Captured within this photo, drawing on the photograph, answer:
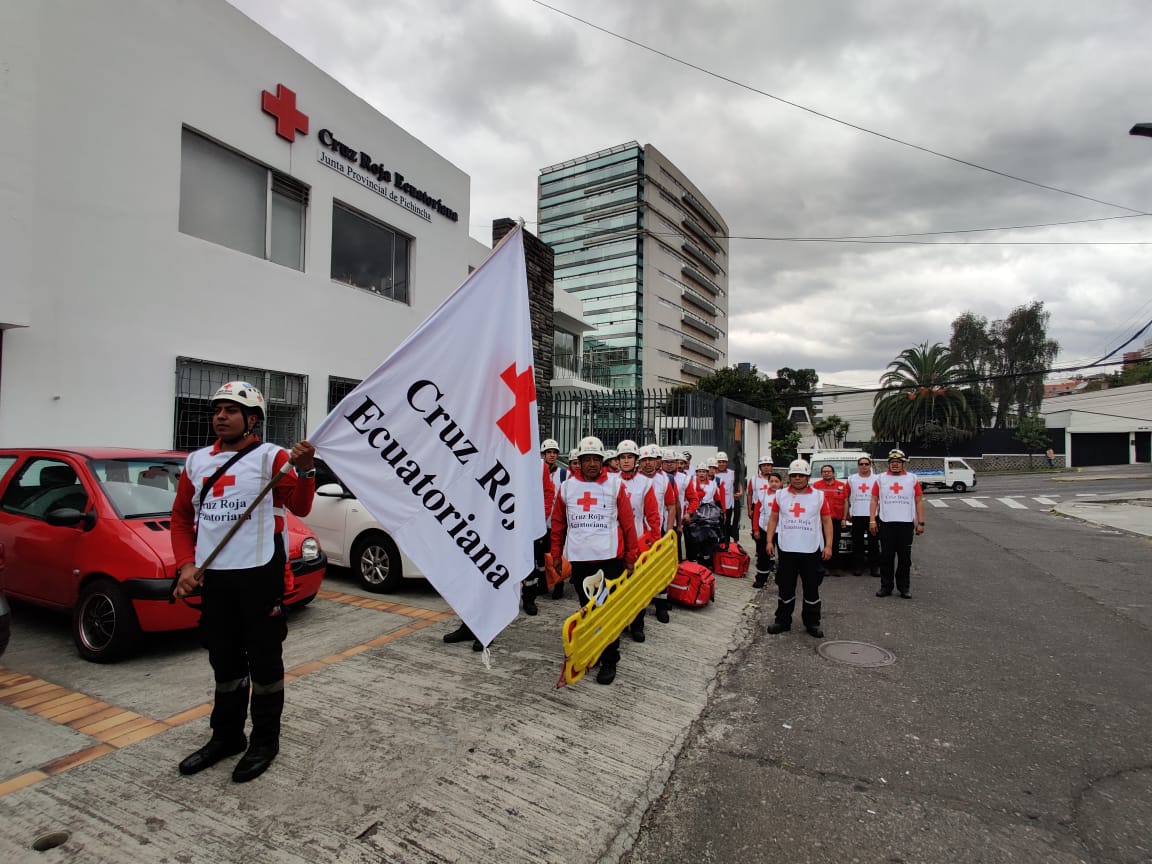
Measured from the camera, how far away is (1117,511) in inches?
721

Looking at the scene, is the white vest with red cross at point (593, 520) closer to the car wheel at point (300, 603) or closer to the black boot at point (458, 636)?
the black boot at point (458, 636)

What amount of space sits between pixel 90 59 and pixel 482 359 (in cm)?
740

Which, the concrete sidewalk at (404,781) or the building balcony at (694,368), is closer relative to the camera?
the concrete sidewalk at (404,781)

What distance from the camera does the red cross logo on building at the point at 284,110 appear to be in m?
9.50

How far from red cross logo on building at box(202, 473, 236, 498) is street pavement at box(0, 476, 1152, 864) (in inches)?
56.7

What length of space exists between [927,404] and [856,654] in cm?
4935

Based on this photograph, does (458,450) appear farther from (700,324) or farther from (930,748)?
(700,324)

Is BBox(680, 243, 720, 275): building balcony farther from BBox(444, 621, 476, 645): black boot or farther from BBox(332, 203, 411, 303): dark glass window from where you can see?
BBox(444, 621, 476, 645): black boot

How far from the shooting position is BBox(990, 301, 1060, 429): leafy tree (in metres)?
55.6

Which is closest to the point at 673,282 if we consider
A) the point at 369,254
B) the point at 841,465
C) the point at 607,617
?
the point at 841,465

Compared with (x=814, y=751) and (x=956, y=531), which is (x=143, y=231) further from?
(x=956, y=531)

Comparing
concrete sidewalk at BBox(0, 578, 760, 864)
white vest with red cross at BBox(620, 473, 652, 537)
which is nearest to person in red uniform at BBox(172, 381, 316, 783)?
concrete sidewalk at BBox(0, 578, 760, 864)

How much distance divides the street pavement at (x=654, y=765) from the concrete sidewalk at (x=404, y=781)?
0.01 m

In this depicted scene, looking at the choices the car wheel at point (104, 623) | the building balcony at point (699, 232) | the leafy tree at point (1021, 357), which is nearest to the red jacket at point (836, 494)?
the car wheel at point (104, 623)
